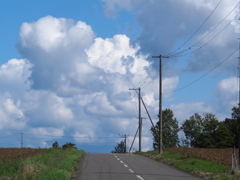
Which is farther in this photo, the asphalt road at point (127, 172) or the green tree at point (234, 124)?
the green tree at point (234, 124)

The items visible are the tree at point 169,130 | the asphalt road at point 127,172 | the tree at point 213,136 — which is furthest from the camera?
the tree at point 169,130

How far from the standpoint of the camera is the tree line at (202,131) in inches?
3743

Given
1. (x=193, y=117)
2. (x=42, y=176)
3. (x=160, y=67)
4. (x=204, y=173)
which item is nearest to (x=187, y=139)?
(x=193, y=117)

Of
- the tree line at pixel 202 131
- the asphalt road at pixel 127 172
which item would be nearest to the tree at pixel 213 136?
the tree line at pixel 202 131

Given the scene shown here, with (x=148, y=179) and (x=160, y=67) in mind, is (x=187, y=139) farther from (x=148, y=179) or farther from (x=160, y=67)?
(x=148, y=179)

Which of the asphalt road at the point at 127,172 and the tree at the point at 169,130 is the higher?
the tree at the point at 169,130

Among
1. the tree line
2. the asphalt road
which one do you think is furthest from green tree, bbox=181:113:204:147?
the asphalt road

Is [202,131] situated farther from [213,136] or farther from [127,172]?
[127,172]

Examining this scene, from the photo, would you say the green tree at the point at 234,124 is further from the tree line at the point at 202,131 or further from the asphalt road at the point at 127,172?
the asphalt road at the point at 127,172

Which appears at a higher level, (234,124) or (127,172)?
(234,124)

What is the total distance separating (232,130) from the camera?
100062 millimetres

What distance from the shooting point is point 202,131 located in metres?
108

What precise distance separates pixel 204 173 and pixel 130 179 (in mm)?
5508

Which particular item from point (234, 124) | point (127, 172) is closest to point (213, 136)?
point (234, 124)
